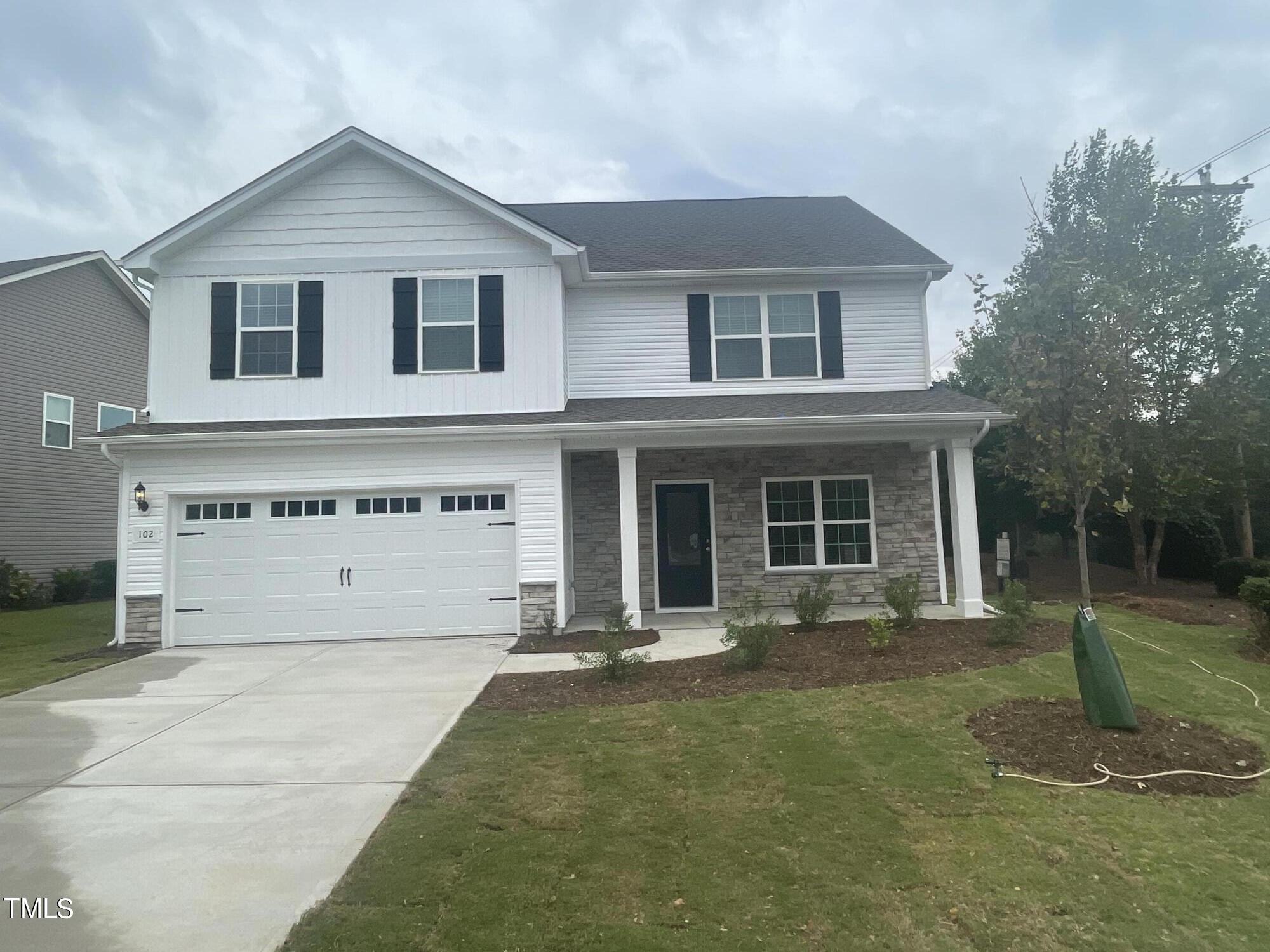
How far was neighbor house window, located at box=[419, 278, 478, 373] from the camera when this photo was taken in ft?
34.9

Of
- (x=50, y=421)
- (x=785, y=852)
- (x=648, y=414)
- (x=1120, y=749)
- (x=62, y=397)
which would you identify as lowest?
(x=785, y=852)

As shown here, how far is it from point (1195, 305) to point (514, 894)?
16.2 m

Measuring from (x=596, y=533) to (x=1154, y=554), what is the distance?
39.0 ft

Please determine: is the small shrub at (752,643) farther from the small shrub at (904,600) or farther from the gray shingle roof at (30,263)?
the gray shingle roof at (30,263)

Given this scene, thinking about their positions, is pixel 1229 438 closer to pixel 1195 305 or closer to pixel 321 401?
pixel 1195 305

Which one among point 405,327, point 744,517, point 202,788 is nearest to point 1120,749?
point 202,788

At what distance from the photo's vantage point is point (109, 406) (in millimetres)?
17797

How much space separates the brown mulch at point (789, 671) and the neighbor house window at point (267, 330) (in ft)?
20.0

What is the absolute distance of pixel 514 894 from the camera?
10.6 ft

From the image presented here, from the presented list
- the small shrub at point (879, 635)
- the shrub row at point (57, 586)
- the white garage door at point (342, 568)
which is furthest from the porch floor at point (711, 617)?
the shrub row at point (57, 586)

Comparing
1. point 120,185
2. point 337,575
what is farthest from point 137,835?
point 120,185

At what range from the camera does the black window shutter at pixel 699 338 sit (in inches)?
465

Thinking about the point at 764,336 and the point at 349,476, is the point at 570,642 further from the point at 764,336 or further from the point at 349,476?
the point at 764,336

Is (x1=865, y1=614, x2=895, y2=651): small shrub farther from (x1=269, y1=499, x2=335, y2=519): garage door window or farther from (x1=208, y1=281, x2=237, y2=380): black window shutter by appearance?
(x1=208, y1=281, x2=237, y2=380): black window shutter
